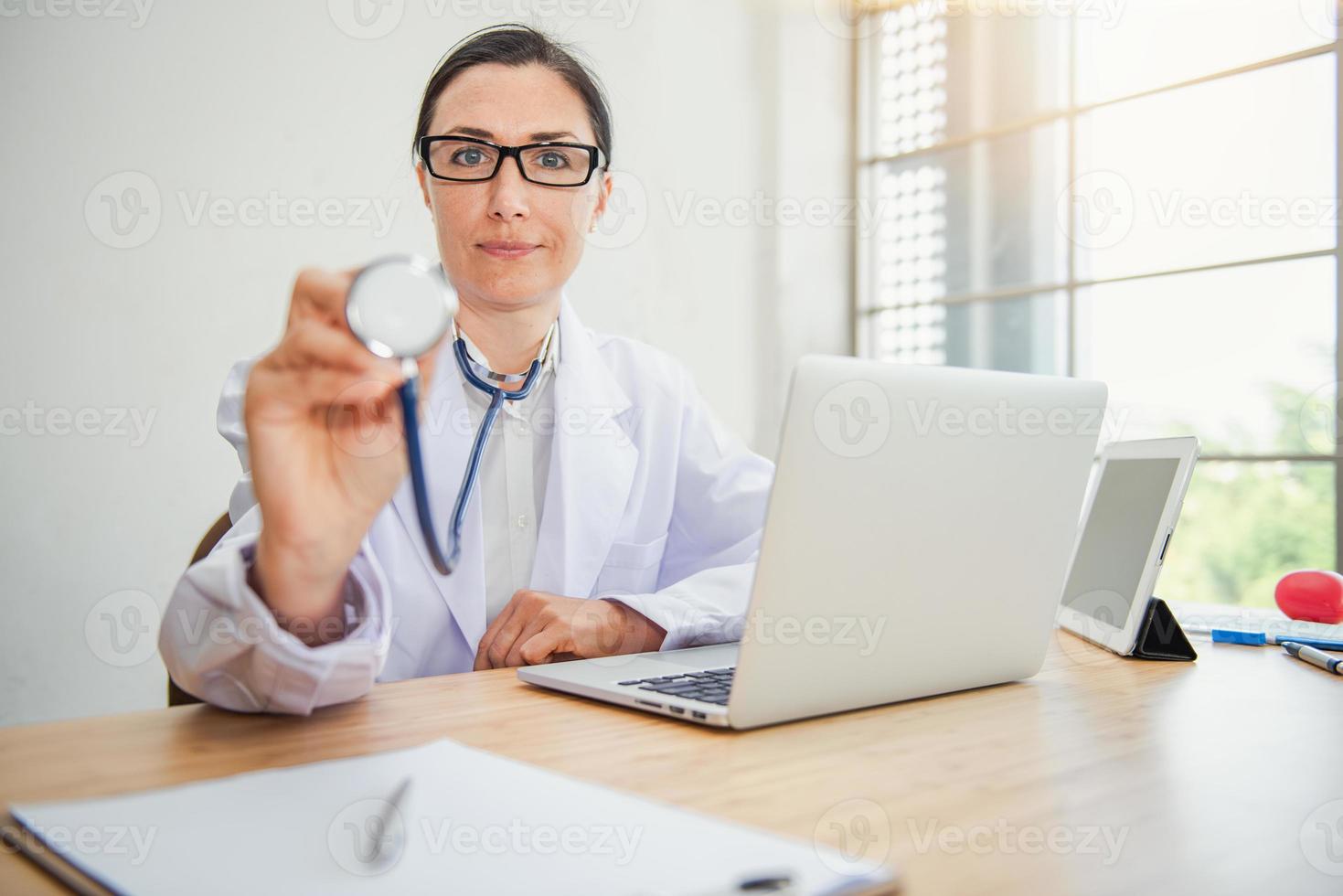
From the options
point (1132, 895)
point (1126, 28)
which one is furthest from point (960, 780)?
point (1126, 28)

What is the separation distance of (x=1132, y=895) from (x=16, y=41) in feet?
9.53

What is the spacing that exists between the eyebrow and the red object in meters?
1.10

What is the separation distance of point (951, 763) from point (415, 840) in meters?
0.33

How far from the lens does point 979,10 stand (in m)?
4.16

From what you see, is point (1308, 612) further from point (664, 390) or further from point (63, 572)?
point (63, 572)

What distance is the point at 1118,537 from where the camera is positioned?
3.84ft

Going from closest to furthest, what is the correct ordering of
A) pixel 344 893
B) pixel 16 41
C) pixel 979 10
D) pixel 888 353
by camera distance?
pixel 344 893 → pixel 16 41 → pixel 979 10 → pixel 888 353
